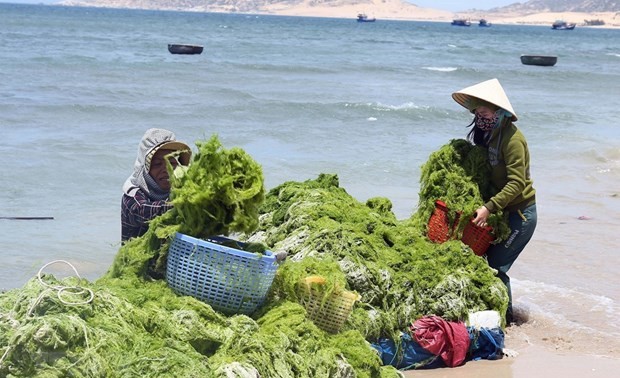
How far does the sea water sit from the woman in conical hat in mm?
763

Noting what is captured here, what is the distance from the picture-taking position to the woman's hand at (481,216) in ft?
19.4

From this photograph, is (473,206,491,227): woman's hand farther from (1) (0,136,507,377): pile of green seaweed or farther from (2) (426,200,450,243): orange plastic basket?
(2) (426,200,450,243): orange plastic basket

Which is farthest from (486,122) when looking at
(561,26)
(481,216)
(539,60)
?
(561,26)

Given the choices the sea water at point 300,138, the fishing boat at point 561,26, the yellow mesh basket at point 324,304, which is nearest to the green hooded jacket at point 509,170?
the sea water at point 300,138

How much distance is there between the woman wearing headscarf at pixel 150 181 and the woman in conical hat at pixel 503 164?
6.78 feet

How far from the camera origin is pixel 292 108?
65.6 feet

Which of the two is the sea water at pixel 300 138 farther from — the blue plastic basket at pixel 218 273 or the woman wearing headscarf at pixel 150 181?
the blue plastic basket at pixel 218 273

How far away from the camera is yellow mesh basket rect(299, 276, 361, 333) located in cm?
472

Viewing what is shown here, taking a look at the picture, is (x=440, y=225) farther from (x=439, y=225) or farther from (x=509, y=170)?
(x=509, y=170)

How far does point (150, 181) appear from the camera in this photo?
5.17m

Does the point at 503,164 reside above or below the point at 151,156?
below

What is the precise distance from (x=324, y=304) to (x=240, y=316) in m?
0.66

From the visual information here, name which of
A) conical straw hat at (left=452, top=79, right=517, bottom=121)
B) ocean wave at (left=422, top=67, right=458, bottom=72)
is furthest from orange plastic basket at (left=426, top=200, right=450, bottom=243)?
ocean wave at (left=422, top=67, right=458, bottom=72)

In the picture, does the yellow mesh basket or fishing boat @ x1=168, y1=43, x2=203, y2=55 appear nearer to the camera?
the yellow mesh basket
